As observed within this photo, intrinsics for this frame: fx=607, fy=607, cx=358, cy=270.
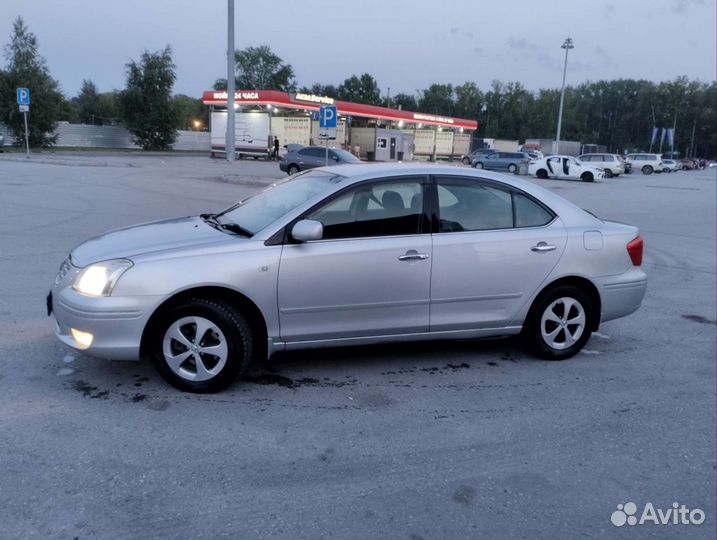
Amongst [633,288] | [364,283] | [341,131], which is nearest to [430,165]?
[364,283]

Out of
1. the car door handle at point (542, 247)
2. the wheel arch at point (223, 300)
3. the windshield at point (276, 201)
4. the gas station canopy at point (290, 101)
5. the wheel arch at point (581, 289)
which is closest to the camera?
the wheel arch at point (223, 300)

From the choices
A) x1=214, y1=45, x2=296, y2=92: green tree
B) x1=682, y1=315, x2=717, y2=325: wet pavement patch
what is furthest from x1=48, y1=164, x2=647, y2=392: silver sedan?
x1=214, y1=45, x2=296, y2=92: green tree

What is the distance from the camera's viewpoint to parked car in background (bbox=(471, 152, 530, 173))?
4075 cm

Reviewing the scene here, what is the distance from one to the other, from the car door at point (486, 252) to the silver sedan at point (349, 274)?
11 millimetres

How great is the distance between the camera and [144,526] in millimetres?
2771

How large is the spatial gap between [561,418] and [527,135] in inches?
4749

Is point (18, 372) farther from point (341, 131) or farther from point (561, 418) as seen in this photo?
point (341, 131)

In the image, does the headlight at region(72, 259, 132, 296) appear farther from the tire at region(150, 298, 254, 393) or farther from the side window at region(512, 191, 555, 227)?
the side window at region(512, 191, 555, 227)

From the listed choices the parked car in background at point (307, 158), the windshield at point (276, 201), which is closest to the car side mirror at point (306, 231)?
the windshield at point (276, 201)

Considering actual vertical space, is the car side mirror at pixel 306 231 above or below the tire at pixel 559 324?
above

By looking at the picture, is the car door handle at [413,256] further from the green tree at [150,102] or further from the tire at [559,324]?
the green tree at [150,102]

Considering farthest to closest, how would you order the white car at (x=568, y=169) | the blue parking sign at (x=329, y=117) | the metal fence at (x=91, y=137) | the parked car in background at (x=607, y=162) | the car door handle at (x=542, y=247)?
1. the metal fence at (x=91, y=137)
2. the parked car in background at (x=607, y=162)
3. the white car at (x=568, y=169)
4. the blue parking sign at (x=329, y=117)
5. the car door handle at (x=542, y=247)

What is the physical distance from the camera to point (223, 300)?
4172 mm

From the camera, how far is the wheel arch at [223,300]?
13.2ft
